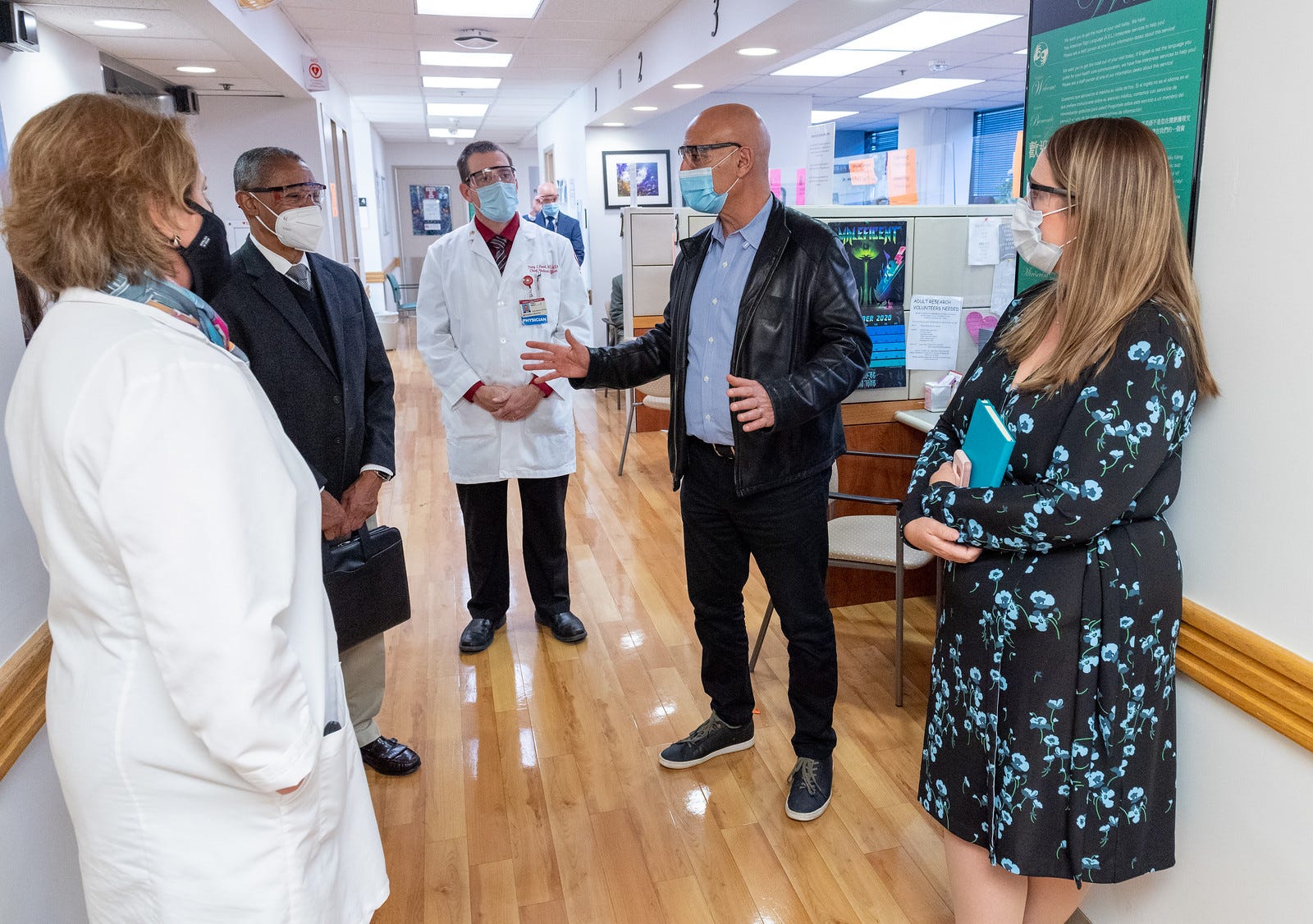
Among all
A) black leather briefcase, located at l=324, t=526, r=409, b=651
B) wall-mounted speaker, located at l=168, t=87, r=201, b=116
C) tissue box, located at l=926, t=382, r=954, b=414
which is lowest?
black leather briefcase, located at l=324, t=526, r=409, b=651

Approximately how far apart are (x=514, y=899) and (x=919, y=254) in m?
2.47

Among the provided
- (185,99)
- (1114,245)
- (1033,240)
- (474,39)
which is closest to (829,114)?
(474,39)

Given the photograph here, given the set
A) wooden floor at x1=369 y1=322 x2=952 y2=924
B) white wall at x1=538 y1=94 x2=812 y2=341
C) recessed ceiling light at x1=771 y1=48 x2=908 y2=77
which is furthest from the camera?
white wall at x1=538 y1=94 x2=812 y2=341

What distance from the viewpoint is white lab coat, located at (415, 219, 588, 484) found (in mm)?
2955

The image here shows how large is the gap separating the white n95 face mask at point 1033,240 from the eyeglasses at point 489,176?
73.4 inches

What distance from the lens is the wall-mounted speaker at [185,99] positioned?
20.8ft

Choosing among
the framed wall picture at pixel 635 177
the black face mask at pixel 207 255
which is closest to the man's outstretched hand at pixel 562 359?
the black face mask at pixel 207 255

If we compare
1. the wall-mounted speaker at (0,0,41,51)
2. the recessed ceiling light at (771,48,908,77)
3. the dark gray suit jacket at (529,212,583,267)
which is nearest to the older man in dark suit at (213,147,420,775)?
the wall-mounted speaker at (0,0,41,51)

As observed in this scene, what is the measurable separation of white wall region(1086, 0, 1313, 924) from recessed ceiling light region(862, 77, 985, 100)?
8942 millimetres

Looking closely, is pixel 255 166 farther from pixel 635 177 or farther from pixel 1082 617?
pixel 635 177

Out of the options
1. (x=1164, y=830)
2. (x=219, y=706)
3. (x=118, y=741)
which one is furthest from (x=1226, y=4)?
(x=118, y=741)

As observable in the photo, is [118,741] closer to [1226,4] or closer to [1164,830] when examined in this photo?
[1164,830]

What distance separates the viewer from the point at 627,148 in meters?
9.87

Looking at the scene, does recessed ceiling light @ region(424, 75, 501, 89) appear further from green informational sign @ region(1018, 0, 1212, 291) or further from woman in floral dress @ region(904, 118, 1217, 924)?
woman in floral dress @ region(904, 118, 1217, 924)
